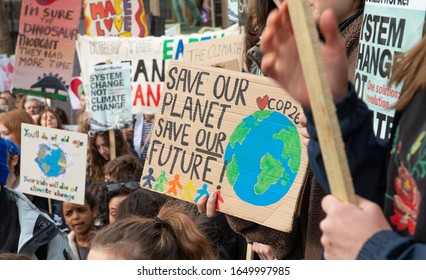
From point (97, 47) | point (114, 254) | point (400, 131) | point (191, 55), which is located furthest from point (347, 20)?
point (97, 47)

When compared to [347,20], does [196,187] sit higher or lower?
lower

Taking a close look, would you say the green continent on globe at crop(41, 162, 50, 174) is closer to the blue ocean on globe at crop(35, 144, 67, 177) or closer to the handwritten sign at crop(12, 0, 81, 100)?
the blue ocean on globe at crop(35, 144, 67, 177)

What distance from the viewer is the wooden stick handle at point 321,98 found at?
1.35 meters

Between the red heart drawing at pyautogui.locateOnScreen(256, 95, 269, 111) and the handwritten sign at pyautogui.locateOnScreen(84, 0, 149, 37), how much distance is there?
6204 mm

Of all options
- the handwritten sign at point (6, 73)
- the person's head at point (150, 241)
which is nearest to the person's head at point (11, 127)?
the person's head at point (150, 241)

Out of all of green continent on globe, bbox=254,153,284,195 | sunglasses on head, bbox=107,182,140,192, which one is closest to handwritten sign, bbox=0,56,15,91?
sunglasses on head, bbox=107,182,140,192

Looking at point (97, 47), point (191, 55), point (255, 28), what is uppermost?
point (255, 28)

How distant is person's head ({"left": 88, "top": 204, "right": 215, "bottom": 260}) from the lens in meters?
2.74

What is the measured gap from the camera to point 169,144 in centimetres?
329

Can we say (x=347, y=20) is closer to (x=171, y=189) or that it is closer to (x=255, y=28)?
(x=255, y=28)

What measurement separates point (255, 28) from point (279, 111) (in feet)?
1.18

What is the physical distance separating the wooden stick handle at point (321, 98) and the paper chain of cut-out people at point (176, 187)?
1689 millimetres

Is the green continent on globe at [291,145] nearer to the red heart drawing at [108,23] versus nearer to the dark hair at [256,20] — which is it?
the dark hair at [256,20]
